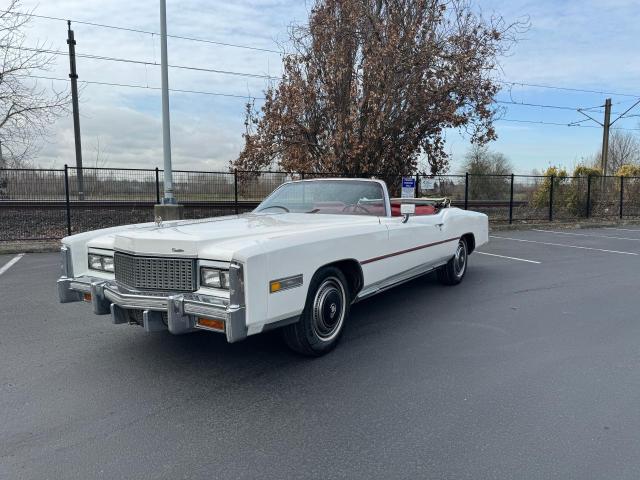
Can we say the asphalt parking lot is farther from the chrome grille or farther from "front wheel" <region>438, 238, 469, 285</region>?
"front wheel" <region>438, 238, 469, 285</region>

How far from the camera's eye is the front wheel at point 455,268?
6.75 meters

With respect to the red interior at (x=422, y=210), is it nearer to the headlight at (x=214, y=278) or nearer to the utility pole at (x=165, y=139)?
the headlight at (x=214, y=278)

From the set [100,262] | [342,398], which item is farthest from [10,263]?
[342,398]

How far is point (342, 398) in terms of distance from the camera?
328cm

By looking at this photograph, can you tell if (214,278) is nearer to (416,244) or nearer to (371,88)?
(416,244)

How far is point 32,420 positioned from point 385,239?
3.23m

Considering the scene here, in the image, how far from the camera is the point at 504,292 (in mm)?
6512

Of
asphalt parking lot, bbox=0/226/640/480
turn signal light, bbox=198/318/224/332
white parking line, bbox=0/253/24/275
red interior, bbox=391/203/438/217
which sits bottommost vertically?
asphalt parking lot, bbox=0/226/640/480

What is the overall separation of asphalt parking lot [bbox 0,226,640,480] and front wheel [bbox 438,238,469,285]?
1.11 m

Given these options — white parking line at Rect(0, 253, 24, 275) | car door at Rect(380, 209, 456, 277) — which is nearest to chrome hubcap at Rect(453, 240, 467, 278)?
car door at Rect(380, 209, 456, 277)

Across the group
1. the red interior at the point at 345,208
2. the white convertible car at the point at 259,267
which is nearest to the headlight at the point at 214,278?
the white convertible car at the point at 259,267

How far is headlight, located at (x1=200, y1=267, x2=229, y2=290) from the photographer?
10.5 ft

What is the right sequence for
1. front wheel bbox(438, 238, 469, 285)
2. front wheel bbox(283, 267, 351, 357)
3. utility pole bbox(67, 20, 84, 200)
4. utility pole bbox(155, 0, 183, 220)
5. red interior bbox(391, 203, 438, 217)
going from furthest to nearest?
utility pole bbox(67, 20, 84, 200) < utility pole bbox(155, 0, 183, 220) < front wheel bbox(438, 238, 469, 285) < red interior bbox(391, 203, 438, 217) < front wheel bbox(283, 267, 351, 357)

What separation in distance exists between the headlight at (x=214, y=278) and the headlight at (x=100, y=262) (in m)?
1.18
